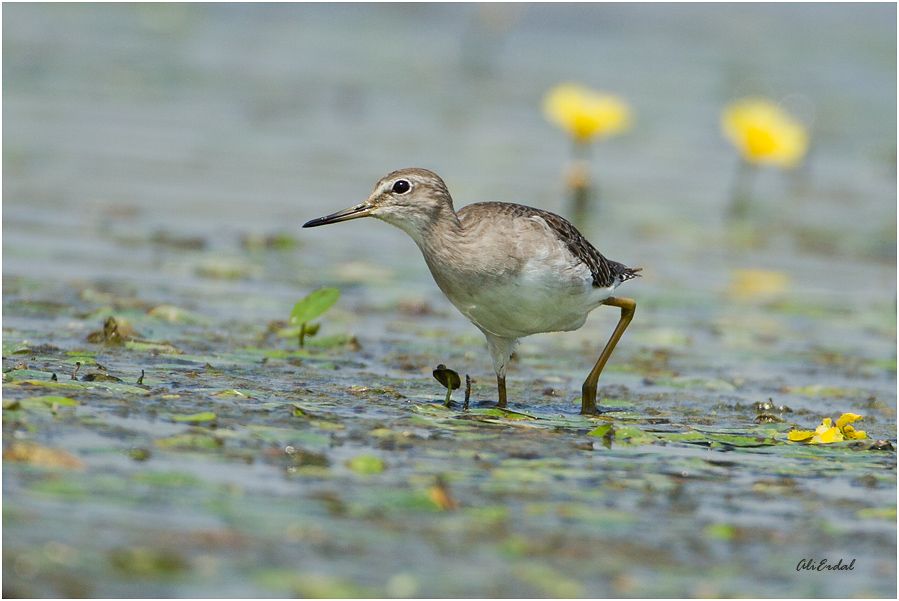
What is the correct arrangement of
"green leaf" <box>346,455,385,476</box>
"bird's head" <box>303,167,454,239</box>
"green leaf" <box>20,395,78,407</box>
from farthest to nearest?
"bird's head" <box>303,167,454,239</box> < "green leaf" <box>20,395,78,407</box> < "green leaf" <box>346,455,385,476</box>

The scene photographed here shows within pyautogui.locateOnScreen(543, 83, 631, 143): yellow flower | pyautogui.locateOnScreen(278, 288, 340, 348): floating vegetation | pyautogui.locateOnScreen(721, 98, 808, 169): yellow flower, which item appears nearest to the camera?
pyautogui.locateOnScreen(278, 288, 340, 348): floating vegetation

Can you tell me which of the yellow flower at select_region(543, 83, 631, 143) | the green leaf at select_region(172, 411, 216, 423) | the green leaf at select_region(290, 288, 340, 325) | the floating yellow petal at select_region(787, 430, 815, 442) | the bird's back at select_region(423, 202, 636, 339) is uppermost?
the yellow flower at select_region(543, 83, 631, 143)

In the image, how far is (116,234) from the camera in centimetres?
1205

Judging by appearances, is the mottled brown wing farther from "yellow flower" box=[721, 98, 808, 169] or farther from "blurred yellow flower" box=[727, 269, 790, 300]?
"yellow flower" box=[721, 98, 808, 169]

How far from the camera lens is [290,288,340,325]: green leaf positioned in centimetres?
838

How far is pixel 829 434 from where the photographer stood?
22.2 feet

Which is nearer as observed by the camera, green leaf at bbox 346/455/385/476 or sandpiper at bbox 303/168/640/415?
green leaf at bbox 346/455/385/476

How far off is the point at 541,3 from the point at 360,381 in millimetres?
22040

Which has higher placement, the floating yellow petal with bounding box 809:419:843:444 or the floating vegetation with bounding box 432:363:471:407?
the floating vegetation with bounding box 432:363:471:407

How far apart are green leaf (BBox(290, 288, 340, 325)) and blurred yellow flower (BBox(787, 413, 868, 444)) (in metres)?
2.87

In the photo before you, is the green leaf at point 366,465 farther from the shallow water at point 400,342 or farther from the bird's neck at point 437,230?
the bird's neck at point 437,230

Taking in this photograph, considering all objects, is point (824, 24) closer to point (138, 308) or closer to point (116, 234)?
point (116, 234)

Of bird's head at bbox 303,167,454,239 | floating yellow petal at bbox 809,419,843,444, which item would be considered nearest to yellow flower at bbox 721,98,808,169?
bird's head at bbox 303,167,454,239

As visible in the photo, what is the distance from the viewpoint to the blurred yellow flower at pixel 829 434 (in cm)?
676
